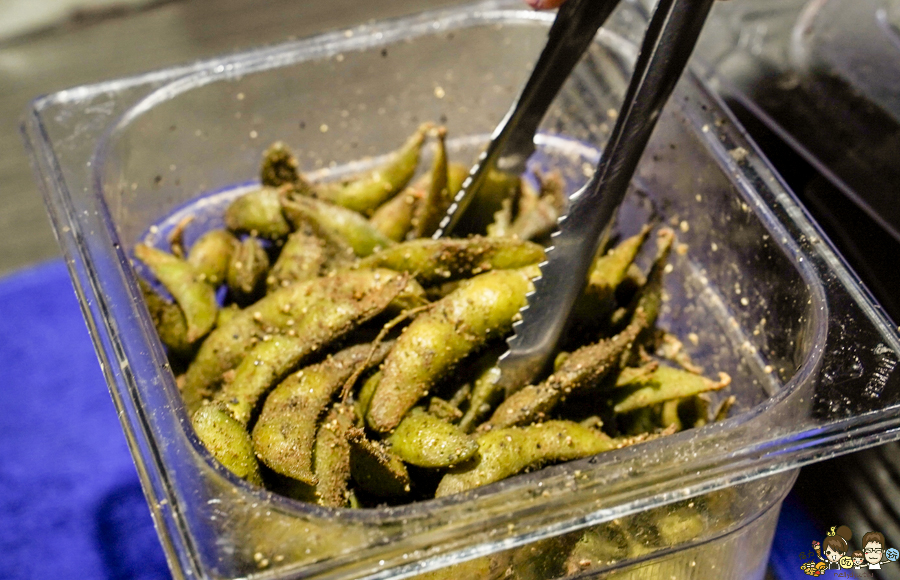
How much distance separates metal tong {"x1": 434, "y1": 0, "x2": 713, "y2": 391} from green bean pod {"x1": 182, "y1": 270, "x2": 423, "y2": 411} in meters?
0.16

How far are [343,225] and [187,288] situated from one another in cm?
23

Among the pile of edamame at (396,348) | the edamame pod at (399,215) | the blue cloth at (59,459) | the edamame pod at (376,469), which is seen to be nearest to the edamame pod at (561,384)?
the pile of edamame at (396,348)

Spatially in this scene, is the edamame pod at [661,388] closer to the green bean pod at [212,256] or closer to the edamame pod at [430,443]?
the edamame pod at [430,443]

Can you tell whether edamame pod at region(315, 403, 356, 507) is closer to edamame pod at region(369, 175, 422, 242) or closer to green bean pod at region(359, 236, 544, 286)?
green bean pod at region(359, 236, 544, 286)

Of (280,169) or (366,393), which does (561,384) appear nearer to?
(366,393)

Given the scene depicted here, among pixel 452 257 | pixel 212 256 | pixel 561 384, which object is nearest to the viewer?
pixel 561 384

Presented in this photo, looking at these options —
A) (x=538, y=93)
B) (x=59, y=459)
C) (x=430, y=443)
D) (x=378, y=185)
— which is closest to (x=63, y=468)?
(x=59, y=459)

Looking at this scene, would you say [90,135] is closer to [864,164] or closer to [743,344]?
[743,344]

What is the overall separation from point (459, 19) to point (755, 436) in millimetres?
885

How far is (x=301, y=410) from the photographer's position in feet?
2.81

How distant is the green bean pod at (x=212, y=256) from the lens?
1.11 meters

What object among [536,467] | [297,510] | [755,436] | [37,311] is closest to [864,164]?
[755,436]

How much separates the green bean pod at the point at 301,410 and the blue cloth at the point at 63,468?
51 cm

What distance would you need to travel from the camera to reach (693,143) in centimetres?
111
